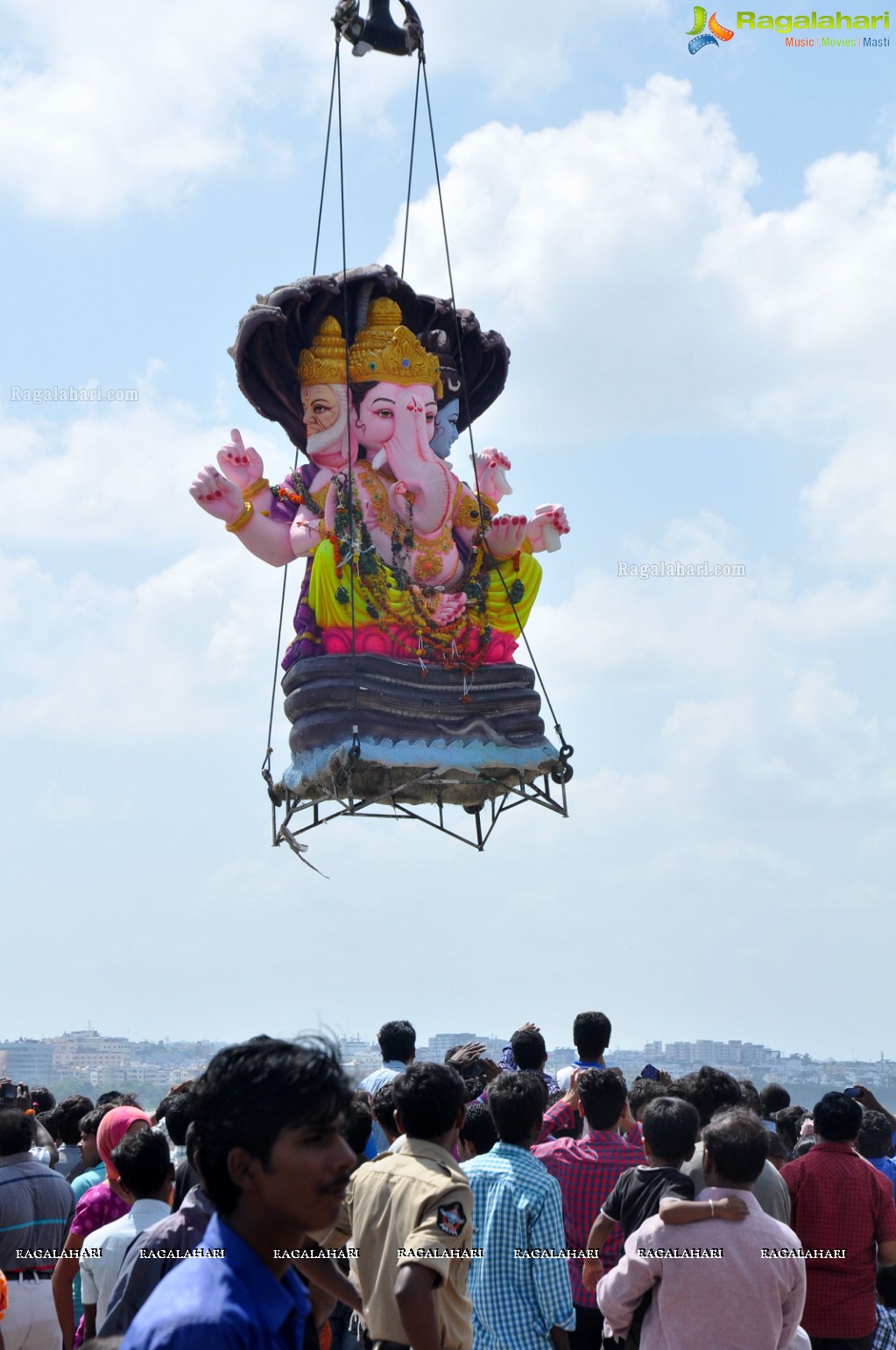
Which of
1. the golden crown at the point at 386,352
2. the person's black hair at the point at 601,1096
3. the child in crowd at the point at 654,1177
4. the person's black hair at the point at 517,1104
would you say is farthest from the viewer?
the golden crown at the point at 386,352

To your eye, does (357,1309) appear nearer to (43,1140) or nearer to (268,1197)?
(268,1197)

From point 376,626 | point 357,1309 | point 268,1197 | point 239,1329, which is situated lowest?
point 357,1309

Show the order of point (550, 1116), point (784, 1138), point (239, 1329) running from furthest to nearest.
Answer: point (784, 1138)
point (550, 1116)
point (239, 1329)

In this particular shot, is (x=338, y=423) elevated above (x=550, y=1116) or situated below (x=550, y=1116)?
above

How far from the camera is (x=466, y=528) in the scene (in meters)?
11.3

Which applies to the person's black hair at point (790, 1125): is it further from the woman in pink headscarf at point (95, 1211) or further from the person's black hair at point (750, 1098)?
the woman in pink headscarf at point (95, 1211)

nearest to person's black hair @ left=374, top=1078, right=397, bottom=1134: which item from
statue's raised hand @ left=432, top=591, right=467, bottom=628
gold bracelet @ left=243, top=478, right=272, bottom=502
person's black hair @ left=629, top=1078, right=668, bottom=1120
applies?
person's black hair @ left=629, top=1078, right=668, bottom=1120

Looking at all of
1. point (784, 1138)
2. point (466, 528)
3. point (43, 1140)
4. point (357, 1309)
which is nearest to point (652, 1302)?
point (357, 1309)

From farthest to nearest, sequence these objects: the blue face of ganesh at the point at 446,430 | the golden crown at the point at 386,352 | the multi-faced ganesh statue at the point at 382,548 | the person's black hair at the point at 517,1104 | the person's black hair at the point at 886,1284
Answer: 1. the blue face of ganesh at the point at 446,430
2. the golden crown at the point at 386,352
3. the multi-faced ganesh statue at the point at 382,548
4. the person's black hair at the point at 886,1284
5. the person's black hair at the point at 517,1104

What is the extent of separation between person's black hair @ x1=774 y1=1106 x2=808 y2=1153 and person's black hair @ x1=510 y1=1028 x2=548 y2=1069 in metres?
1.34

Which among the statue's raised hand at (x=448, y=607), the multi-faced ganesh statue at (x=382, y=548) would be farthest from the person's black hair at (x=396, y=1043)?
the statue's raised hand at (x=448, y=607)

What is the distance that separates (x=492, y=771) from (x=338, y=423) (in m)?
2.84

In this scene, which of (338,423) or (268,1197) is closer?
(268,1197)

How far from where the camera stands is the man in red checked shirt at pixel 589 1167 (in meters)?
5.88
